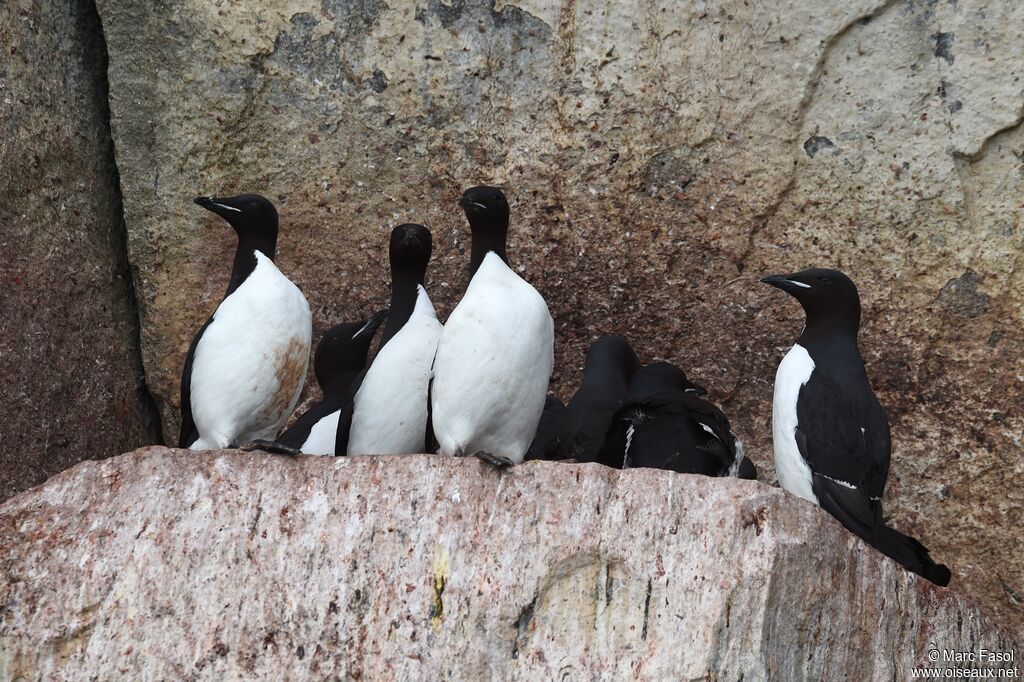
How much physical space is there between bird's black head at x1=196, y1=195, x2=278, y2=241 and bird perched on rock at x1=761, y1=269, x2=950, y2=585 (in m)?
1.77

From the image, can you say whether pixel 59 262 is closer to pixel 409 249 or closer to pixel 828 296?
pixel 409 249

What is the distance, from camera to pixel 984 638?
445cm

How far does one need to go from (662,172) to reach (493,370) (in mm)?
1615

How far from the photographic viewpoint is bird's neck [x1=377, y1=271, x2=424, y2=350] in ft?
17.5

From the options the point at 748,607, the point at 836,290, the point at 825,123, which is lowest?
the point at 748,607

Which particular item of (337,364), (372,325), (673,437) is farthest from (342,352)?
(673,437)

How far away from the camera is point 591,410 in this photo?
543 cm

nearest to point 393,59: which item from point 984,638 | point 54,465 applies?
point 54,465

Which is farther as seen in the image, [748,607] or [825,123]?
[825,123]

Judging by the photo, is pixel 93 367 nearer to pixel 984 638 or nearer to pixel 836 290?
pixel 836 290

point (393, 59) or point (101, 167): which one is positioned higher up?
point (393, 59)

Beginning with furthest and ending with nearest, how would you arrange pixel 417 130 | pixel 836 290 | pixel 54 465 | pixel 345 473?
1. pixel 417 130
2. pixel 54 465
3. pixel 836 290
4. pixel 345 473

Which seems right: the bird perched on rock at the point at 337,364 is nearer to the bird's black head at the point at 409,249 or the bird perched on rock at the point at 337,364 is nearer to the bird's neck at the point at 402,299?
the bird's neck at the point at 402,299

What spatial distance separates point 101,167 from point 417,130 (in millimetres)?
1300
